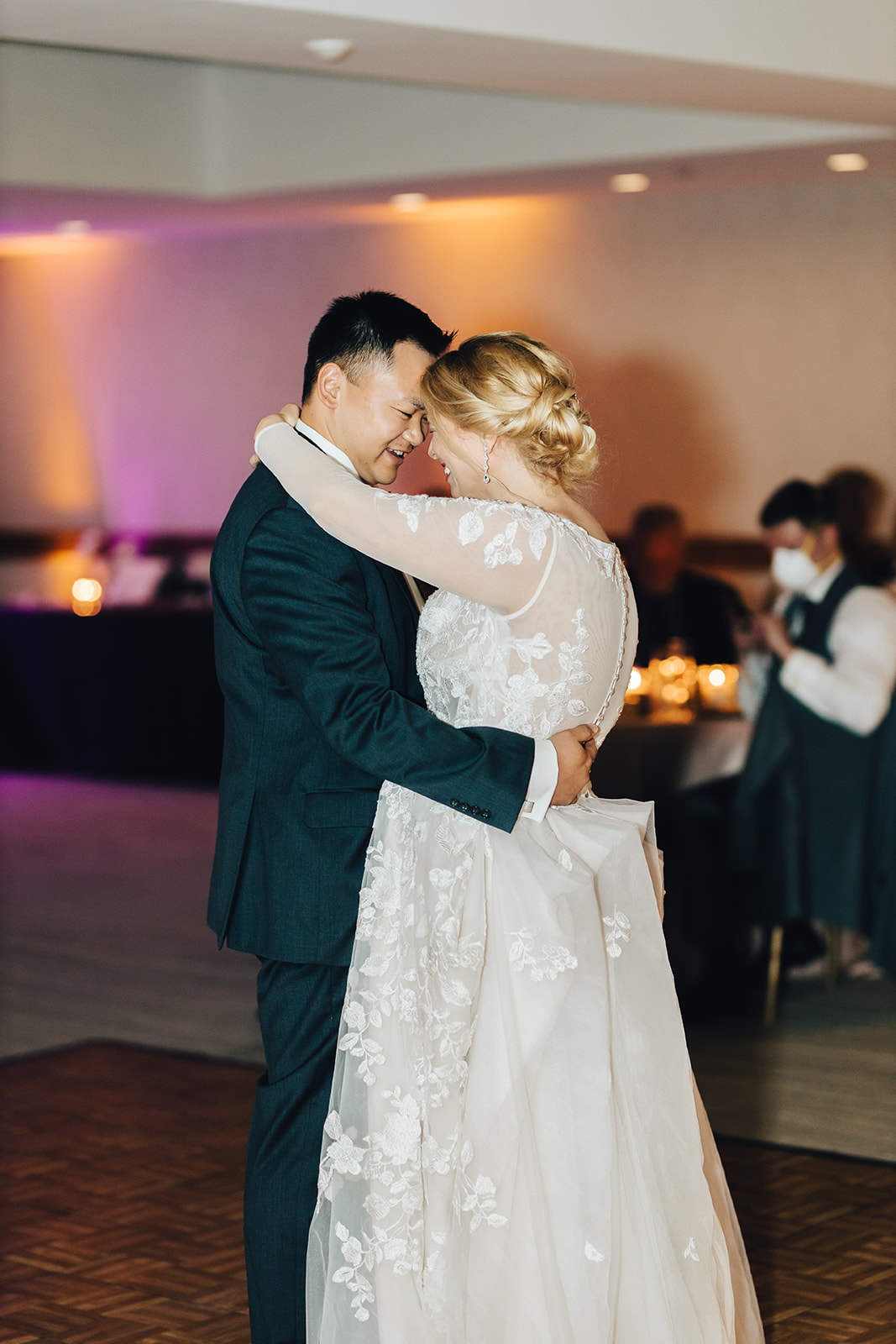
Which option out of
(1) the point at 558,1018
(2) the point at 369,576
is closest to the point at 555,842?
(1) the point at 558,1018

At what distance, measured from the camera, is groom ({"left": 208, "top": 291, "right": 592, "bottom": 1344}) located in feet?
7.50

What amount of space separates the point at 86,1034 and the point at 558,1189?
2.79m

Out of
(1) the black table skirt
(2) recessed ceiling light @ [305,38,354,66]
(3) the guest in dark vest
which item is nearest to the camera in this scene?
(2) recessed ceiling light @ [305,38,354,66]

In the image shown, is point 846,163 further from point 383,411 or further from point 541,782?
point 541,782

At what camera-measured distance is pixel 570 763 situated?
7.38 ft

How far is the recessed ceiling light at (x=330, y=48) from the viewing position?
4223 mm

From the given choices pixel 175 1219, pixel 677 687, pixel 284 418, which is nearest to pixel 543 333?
pixel 677 687

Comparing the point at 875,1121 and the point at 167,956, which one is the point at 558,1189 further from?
the point at 167,956

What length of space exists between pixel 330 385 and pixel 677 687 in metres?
2.98

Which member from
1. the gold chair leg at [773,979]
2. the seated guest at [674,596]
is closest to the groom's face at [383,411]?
the gold chair leg at [773,979]

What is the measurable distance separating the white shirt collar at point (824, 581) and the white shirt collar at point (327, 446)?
2.79m

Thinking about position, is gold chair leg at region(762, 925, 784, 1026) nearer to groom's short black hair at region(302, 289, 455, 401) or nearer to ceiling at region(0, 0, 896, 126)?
ceiling at region(0, 0, 896, 126)

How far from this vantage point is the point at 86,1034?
4.68 metres

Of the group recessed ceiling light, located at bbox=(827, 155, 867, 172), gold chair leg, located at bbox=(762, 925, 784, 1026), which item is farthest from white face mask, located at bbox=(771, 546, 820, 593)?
recessed ceiling light, located at bbox=(827, 155, 867, 172)
